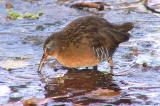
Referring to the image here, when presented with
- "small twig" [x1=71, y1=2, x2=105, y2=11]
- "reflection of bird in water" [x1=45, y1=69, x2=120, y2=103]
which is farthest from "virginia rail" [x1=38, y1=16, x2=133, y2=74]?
"small twig" [x1=71, y1=2, x2=105, y2=11]

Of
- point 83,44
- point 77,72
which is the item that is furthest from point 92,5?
point 83,44

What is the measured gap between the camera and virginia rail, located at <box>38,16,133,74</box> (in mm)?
9180

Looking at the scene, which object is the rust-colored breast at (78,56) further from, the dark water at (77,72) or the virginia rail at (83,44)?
the dark water at (77,72)

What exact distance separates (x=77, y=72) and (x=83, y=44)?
468 millimetres

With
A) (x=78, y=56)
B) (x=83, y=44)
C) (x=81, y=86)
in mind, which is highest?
(x=83, y=44)

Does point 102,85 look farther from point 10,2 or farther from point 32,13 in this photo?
point 10,2

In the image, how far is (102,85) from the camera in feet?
28.7

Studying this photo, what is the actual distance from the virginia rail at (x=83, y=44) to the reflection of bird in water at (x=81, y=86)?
0.60 feet

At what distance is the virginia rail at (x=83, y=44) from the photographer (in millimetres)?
9180

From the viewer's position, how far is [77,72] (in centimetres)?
945

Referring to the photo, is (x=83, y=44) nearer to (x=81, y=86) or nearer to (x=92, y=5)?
(x=81, y=86)

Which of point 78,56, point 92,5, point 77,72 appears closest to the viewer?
point 78,56

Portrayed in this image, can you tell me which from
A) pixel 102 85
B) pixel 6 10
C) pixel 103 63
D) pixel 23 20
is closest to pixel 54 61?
pixel 103 63

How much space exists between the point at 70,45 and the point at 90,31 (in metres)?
0.36
